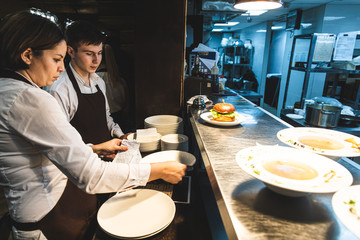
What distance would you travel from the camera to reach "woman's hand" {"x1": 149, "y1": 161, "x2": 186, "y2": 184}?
46.7 inches

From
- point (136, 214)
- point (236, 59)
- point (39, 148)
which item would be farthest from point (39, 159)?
point (236, 59)

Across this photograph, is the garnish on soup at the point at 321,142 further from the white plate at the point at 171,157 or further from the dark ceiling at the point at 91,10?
the dark ceiling at the point at 91,10

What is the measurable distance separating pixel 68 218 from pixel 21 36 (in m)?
0.95

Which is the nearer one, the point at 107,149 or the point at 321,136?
the point at 321,136

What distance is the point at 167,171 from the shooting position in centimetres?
121

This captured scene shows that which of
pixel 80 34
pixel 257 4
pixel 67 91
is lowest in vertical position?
pixel 67 91

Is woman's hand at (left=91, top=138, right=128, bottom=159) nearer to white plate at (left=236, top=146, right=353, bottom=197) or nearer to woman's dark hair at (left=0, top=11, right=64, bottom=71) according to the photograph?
woman's dark hair at (left=0, top=11, right=64, bottom=71)

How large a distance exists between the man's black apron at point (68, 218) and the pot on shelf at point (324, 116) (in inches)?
107

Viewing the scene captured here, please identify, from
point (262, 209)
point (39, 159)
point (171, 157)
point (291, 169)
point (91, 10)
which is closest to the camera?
point (262, 209)

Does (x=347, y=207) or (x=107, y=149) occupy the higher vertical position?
(x=347, y=207)

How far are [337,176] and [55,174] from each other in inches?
50.0

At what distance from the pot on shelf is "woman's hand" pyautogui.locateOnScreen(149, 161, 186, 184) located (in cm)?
231

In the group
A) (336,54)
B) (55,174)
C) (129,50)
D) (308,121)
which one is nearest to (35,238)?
(55,174)

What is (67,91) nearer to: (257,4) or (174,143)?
(174,143)
